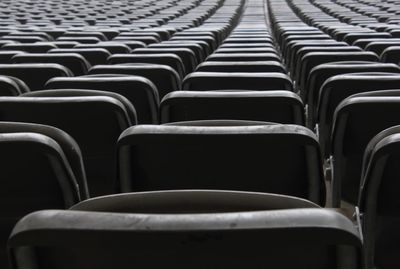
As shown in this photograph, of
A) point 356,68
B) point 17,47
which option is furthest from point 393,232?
point 17,47

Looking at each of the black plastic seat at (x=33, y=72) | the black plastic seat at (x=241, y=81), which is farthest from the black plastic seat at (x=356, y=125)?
the black plastic seat at (x=33, y=72)

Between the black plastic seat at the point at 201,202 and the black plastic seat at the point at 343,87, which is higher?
the black plastic seat at the point at 201,202

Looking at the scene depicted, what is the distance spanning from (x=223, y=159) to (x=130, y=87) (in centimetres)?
122

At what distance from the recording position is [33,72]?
359 centimetres

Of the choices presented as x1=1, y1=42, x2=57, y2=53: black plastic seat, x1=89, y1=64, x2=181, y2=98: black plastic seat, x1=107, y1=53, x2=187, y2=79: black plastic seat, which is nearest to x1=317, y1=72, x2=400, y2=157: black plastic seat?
x1=89, y1=64, x2=181, y2=98: black plastic seat

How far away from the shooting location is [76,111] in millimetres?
2197

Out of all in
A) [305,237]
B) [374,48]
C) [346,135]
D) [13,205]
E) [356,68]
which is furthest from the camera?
[374,48]

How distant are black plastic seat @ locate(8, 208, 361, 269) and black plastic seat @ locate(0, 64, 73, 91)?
2.71 m

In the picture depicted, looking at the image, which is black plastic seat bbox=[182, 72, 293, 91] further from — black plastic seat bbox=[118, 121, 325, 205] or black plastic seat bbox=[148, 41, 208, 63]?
black plastic seat bbox=[148, 41, 208, 63]

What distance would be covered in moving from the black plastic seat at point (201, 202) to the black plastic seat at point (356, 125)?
1023 mm

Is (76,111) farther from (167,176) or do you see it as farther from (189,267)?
(189,267)

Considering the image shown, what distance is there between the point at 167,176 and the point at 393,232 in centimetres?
65

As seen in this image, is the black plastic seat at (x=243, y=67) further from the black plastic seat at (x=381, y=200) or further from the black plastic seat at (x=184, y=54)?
the black plastic seat at (x=381, y=200)

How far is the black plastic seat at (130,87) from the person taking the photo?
2.81 metres
